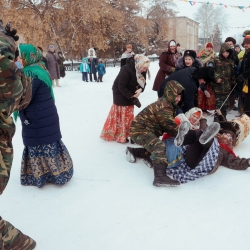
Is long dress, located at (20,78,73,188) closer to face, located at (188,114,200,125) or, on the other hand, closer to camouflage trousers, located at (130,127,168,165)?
camouflage trousers, located at (130,127,168,165)

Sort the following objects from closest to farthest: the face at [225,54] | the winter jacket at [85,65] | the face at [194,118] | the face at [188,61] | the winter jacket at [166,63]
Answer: the face at [194,118]
the face at [188,61]
the face at [225,54]
the winter jacket at [166,63]
the winter jacket at [85,65]

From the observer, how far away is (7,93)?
146cm

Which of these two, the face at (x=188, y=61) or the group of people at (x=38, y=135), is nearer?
the group of people at (x=38, y=135)

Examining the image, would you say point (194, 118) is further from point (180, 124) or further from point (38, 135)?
point (38, 135)

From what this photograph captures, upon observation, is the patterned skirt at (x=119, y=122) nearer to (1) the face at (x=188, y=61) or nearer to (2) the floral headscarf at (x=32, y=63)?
(1) the face at (x=188, y=61)

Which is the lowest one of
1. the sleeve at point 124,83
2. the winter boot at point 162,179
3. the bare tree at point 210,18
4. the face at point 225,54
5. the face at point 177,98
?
the winter boot at point 162,179

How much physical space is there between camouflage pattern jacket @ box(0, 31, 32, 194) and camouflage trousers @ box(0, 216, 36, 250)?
34 cm

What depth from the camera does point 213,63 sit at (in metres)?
5.04

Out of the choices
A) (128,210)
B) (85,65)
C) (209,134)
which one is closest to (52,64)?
(85,65)

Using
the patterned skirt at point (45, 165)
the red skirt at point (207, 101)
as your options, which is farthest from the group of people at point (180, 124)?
the patterned skirt at point (45, 165)

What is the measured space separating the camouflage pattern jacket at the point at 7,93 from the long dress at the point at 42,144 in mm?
1004

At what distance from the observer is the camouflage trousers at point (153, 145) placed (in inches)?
114

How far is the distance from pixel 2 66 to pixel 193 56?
12.7ft

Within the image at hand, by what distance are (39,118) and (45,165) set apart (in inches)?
19.9
